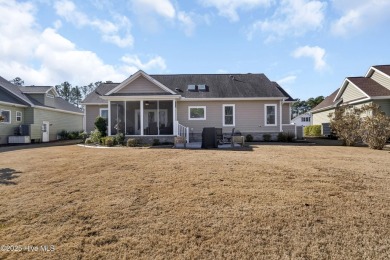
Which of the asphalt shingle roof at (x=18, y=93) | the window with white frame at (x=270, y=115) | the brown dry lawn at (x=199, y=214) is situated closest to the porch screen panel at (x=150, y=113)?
the window with white frame at (x=270, y=115)

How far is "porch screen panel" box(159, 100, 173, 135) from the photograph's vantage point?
19.3 metres

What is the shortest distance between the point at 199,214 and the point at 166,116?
1634cm

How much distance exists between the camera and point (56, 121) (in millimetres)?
26000

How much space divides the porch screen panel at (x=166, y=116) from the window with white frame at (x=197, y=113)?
162 cm

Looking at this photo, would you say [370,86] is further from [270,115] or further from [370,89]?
[270,115]

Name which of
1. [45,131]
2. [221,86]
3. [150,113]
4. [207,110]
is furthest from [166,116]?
[45,131]

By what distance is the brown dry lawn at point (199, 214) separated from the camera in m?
3.30

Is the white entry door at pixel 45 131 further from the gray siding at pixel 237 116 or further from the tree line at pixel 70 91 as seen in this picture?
the tree line at pixel 70 91

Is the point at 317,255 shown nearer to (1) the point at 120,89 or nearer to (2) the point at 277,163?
(2) the point at 277,163

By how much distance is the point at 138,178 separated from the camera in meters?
6.38

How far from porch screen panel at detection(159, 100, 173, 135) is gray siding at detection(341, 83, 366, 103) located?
1488 centimetres

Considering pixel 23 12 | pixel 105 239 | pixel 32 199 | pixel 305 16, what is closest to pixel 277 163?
pixel 105 239

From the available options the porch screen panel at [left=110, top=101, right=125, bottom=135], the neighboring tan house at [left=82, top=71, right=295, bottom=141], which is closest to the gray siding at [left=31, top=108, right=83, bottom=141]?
the porch screen panel at [left=110, top=101, right=125, bottom=135]

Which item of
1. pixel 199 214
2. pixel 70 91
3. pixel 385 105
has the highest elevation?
pixel 70 91
